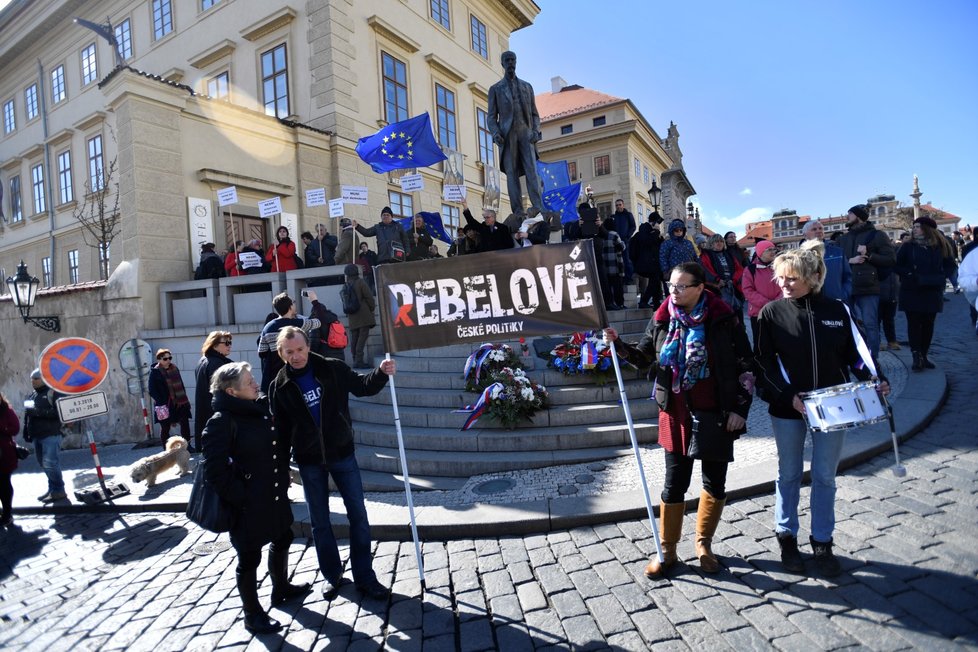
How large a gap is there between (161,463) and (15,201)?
28717mm

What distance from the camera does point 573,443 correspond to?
20.0 ft

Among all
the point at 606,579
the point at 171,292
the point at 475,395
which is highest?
the point at 171,292

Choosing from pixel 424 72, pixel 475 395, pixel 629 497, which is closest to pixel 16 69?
pixel 424 72

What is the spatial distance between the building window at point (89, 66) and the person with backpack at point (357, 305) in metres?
22.7

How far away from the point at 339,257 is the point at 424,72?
13.2 m

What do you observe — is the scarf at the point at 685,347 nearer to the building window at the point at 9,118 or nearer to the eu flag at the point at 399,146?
the eu flag at the point at 399,146

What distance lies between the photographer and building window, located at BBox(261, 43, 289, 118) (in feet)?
58.5

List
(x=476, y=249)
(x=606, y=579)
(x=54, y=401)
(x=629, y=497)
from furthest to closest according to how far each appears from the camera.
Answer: (x=476, y=249) → (x=54, y=401) → (x=629, y=497) → (x=606, y=579)

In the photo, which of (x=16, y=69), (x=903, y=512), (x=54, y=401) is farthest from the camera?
(x=16, y=69)

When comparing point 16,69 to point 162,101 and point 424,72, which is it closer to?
point 424,72

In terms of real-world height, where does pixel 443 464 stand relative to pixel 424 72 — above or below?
below

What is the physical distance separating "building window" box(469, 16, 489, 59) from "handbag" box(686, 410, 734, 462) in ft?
82.1

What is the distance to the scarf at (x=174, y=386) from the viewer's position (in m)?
9.20

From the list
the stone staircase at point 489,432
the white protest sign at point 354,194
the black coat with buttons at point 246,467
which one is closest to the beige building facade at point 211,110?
the white protest sign at point 354,194
